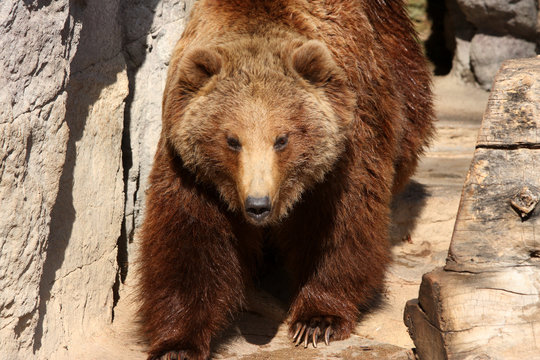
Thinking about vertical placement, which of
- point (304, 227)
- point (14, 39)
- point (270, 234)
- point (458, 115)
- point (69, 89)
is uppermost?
point (14, 39)

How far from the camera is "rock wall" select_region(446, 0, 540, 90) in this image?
403 inches

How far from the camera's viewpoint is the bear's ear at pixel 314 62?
15.0 feet

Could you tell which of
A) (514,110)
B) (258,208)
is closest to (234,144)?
(258,208)

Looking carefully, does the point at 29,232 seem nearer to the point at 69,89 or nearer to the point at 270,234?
the point at 69,89

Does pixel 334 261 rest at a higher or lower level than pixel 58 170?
lower

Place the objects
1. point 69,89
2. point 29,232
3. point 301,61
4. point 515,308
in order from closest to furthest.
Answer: point 515,308, point 29,232, point 301,61, point 69,89

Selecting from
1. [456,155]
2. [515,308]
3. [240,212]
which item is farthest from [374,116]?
[456,155]

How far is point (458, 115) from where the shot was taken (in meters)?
9.66

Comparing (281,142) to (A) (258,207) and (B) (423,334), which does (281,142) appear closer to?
(A) (258,207)

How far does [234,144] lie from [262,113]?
0.26m

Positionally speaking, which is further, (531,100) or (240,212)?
(240,212)

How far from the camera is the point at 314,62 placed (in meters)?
4.61

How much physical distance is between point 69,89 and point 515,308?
3154 mm

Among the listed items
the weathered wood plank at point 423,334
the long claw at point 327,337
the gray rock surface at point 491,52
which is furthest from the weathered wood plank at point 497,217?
the gray rock surface at point 491,52
